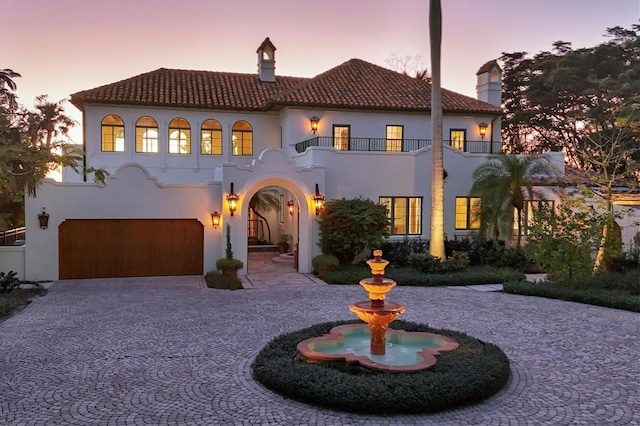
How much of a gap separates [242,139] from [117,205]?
323 inches

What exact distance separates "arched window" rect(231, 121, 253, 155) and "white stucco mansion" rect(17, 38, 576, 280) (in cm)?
5

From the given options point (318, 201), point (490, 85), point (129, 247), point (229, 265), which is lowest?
point (229, 265)

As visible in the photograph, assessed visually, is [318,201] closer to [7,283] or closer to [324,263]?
[324,263]

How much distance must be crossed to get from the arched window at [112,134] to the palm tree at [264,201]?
6.71 meters

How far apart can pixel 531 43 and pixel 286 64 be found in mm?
19248

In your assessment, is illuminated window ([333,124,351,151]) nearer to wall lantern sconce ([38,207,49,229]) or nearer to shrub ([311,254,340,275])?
shrub ([311,254,340,275])

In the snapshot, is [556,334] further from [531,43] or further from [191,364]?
[531,43]

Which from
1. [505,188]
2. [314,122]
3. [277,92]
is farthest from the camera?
[277,92]

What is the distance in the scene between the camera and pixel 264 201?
26.1m

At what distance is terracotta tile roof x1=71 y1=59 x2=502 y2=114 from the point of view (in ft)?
76.6

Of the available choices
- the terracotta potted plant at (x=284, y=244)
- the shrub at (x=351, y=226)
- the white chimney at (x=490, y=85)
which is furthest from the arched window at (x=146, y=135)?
the white chimney at (x=490, y=85)

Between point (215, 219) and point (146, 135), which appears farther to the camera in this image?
point (146, 135)

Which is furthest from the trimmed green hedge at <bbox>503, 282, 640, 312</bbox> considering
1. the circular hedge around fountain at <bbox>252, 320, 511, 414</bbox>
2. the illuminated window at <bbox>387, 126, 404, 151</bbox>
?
the illuminated window at <bbox>387, 126, 404, 151</bbox>

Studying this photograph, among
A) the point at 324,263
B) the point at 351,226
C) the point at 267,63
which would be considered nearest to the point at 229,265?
the point at 324,263
